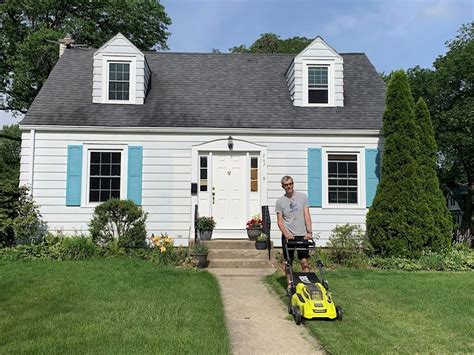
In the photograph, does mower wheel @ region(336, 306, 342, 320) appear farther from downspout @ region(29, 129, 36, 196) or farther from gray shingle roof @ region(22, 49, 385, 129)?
downspout @ region(29, 129, 36, 196)

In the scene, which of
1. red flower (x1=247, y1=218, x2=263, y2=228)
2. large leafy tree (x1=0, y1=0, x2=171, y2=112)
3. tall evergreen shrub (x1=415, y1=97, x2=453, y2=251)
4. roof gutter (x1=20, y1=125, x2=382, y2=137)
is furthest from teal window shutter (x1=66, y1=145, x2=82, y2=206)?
large leafy tree (x1=0, y1=0, x2=171, y2=112)

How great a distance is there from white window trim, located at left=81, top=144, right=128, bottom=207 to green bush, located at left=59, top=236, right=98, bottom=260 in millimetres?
1462

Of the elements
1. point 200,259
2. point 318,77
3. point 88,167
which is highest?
point 318,77

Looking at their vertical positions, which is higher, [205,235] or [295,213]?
[295,213]

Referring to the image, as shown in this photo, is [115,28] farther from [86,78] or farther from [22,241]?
[22,241]

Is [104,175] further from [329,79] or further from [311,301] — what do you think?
[311,301]

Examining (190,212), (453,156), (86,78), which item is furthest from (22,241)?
(453,156)

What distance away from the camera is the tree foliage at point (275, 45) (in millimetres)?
29969

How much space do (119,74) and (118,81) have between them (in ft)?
0.65

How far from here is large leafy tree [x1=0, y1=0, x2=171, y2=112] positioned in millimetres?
19344

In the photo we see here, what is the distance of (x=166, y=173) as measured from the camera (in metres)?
11.2

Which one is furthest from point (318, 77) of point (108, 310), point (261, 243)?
point (108, 310)

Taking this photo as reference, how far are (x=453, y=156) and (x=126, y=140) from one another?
53.5ft

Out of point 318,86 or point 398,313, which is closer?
point 398,313
